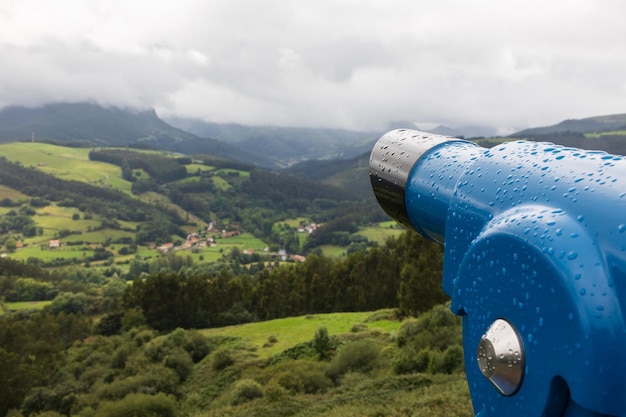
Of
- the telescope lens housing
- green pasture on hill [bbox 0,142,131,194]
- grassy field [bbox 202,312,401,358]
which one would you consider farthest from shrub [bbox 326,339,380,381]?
green pasture on hill [bbox 0,142,131,194]

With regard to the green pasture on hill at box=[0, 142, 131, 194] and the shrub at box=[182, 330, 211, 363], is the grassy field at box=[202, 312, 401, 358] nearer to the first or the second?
the shrub at box=[182, 330, 211, 363]

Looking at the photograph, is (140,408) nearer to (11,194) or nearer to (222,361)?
(222,361)

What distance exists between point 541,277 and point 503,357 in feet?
0.72

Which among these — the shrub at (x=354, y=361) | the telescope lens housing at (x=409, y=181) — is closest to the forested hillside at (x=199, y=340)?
the shrub at (x=354, y=361)

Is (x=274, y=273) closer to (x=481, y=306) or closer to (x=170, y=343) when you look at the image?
(x=170, y=343)

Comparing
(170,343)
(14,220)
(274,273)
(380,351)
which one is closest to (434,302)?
(380,351)

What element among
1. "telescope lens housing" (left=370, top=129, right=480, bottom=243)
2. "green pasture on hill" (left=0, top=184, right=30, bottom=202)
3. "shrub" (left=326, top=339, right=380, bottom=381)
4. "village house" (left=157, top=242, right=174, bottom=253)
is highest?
"telescope lens housing" (left=370, top=129, right=480, bottom=243)

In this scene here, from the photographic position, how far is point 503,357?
1.08 meters

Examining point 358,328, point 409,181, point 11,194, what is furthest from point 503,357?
point 11,194

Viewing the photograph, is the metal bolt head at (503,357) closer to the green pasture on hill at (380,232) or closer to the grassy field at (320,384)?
the grassy field at (320,384)

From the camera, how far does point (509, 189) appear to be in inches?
51.9

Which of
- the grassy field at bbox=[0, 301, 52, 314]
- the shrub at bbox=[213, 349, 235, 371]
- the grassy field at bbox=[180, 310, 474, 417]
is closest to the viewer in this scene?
the grassy field at bbox=[180, 310, 474, 417]

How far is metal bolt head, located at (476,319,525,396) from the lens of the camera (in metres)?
1.07

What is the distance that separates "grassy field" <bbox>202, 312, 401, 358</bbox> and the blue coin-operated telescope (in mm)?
21362
